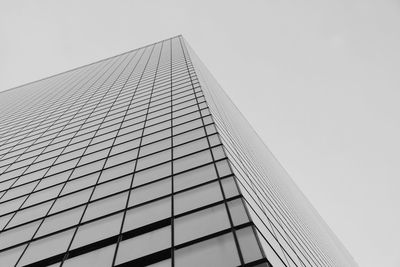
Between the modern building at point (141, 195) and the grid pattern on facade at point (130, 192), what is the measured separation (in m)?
0.04

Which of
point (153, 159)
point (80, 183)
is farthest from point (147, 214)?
point (80, 183)

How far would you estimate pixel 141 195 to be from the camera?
10836mm

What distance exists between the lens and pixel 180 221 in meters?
8.88

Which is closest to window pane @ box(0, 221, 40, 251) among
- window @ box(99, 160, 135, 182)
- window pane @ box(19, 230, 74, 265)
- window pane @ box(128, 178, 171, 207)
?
window pane @ box(19, 230, 74, 265)

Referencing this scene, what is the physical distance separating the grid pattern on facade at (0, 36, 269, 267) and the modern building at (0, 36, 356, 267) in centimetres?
4

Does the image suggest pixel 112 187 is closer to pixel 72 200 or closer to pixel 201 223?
pixel 72 200

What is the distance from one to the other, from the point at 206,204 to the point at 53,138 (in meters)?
14.2

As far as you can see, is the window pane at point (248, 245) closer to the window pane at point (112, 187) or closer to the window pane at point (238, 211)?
the window pane at point (238, 211)

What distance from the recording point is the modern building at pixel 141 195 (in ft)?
26.6

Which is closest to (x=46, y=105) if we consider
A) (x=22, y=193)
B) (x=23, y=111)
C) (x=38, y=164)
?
(x=23, y=111)

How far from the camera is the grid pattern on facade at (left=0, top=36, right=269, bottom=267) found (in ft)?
26.7

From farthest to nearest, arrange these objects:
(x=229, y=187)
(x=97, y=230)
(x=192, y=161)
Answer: (x=192, y=161)
(x=97, y=230)
(x=229, y=187)

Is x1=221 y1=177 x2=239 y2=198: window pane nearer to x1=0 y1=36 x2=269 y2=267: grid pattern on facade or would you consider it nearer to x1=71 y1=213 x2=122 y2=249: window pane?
x1=0 y1=36 x2=269 y2=267: grid pattern on facade

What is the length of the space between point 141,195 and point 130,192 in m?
0.60
